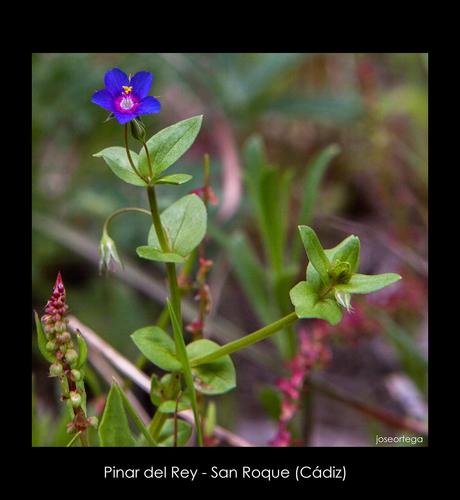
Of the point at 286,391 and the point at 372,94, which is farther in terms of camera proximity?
the point at 372,94

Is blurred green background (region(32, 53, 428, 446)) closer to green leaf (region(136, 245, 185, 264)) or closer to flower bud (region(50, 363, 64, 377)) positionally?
green leaf (region(136, 245, 185, 264))

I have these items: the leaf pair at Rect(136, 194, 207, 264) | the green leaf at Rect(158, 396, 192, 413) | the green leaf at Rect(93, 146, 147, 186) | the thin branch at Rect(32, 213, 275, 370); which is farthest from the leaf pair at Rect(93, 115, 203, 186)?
the thin branch at Rect(32, 213, 275, 370)

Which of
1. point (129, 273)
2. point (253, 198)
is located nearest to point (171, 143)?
point (253, 198)

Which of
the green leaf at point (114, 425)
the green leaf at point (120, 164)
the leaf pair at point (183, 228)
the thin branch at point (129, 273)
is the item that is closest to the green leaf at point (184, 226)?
the leaf pair at point (183, 228)

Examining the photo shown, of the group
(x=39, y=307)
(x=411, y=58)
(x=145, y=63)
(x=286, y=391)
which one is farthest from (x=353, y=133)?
(x=286, y=391)

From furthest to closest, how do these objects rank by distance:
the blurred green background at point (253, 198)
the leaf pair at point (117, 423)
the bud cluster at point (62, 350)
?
the blurred green background at point (253, 198)
the leaf pair at point (117, 423)
the bud cluster at point (62, 350)

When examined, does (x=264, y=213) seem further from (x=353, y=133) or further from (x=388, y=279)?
(x=353, y=133)

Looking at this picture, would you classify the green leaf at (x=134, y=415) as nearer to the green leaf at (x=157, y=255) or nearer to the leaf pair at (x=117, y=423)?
the leaf pair at (x=117, y=423)

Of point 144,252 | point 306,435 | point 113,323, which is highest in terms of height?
point 113,323
